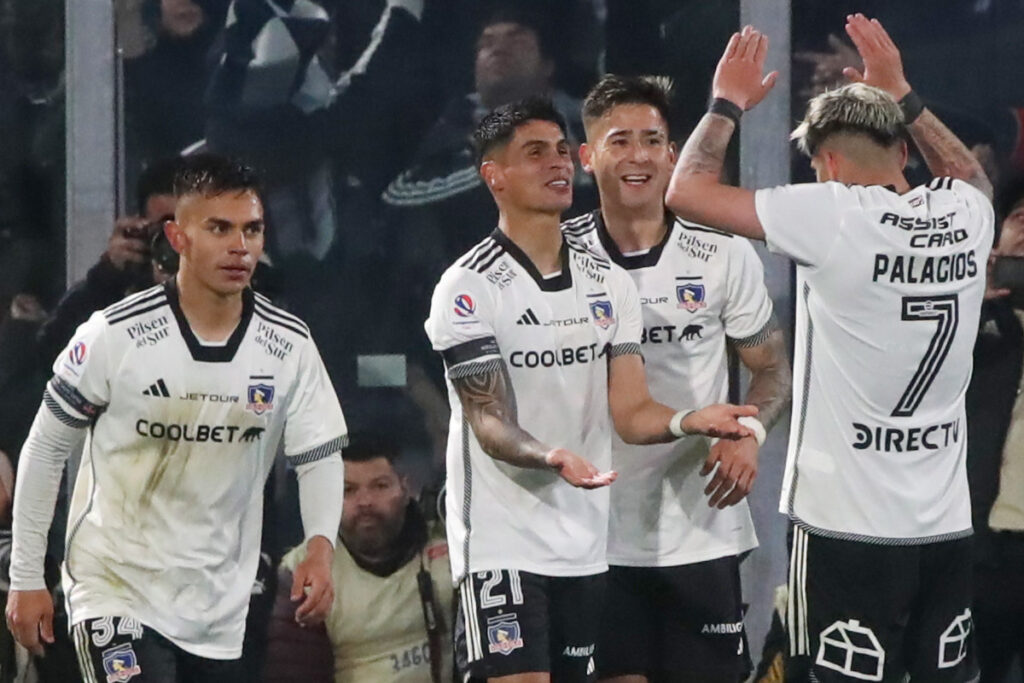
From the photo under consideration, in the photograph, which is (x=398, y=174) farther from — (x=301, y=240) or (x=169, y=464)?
(x=169, y=464)

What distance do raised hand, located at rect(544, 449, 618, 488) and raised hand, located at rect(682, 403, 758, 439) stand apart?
1.01 feet

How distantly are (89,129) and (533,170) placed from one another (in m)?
2.31

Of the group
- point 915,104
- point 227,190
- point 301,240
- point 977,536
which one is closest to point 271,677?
point 301,240

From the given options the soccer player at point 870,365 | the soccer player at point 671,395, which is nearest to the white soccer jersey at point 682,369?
the soccer player at point 671,395

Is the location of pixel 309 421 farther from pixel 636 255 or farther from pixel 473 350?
pixel 636 255

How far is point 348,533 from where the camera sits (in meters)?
6.20

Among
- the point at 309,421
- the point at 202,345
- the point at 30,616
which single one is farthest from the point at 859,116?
the point at 30,616

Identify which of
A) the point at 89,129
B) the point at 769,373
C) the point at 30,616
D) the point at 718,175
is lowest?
the point at 30,616

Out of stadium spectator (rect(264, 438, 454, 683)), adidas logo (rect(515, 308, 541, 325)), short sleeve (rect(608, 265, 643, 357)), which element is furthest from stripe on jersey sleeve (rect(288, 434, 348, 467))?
stadium spectator (rect(264, 438, 454, 683))

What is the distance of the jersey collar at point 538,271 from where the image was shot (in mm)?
4664

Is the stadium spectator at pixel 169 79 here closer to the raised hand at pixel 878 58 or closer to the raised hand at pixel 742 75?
the raised hand at pixel 742 75

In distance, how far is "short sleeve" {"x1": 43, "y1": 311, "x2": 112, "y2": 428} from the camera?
442 cm

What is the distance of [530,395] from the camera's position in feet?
15.0

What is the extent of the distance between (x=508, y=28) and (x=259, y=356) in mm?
2227
